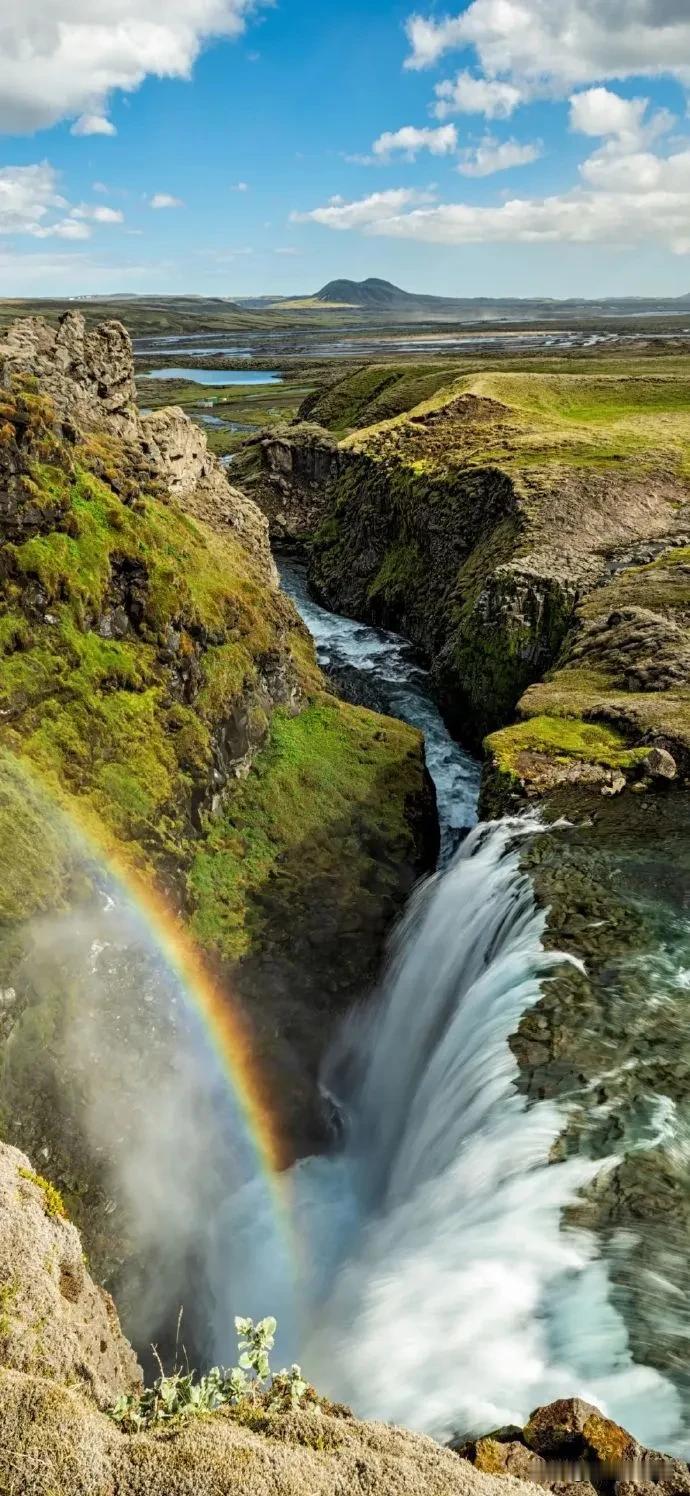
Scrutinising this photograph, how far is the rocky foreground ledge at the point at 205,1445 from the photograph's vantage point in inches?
238

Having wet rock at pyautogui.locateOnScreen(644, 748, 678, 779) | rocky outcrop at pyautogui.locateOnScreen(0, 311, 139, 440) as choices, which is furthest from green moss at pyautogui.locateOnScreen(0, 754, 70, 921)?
wet rock at pyautogui.locateOnScreen(644, 748, 678, 779)

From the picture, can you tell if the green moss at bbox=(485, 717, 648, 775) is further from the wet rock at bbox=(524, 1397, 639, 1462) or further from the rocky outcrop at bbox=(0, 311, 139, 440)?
the wet rock at bbox=(524, 1397, 639, 1462)

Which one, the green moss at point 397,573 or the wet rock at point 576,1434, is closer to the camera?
the wet rock at point 576,1434

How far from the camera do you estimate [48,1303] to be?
29.0 feet

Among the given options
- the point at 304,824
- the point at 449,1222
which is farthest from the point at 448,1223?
the point at 304,824

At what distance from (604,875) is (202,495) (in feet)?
90.9

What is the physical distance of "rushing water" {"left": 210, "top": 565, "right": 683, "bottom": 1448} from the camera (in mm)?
10797

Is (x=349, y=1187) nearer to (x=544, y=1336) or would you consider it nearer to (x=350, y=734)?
(x=544, y=1336)

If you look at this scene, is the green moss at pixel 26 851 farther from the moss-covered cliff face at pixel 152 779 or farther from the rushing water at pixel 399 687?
the rushing water at pixel 399 687

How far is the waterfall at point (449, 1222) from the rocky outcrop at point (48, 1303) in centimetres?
375

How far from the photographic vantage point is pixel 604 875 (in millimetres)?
22938

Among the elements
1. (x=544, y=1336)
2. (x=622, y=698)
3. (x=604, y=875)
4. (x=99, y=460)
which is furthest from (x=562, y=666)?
(x=544, y=1336)

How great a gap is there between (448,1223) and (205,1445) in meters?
8.72

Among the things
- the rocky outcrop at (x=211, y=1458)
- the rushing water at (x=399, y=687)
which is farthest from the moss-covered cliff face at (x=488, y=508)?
the rocky outcrop at (x=211, y=1458)
